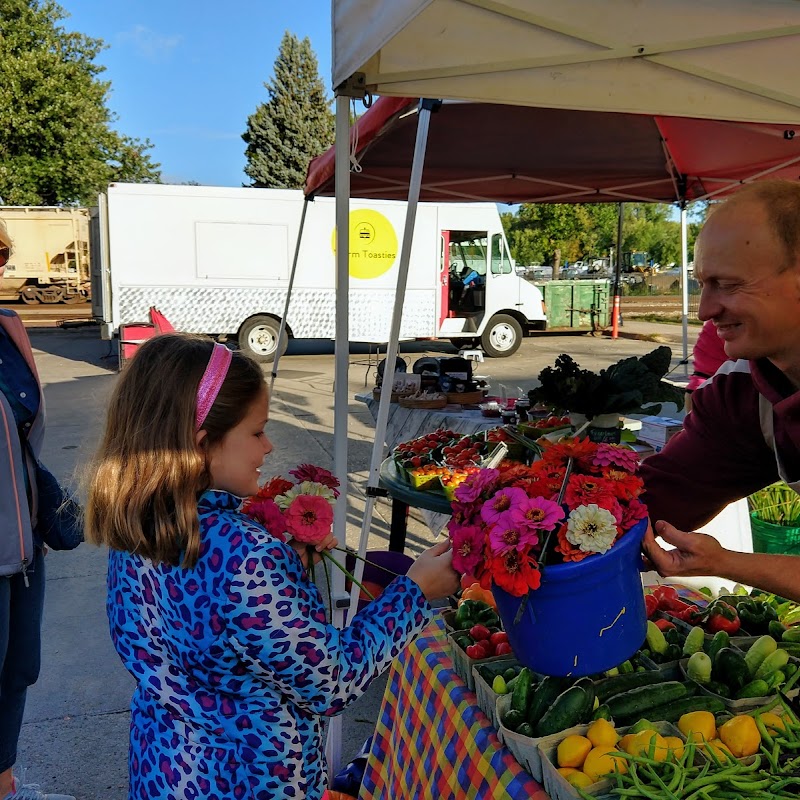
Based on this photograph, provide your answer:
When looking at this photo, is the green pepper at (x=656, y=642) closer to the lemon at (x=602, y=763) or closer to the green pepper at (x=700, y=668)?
the green pepper at (x=700, y=668)

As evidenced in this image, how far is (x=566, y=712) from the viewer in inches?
59.4

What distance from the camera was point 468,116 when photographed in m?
4.22

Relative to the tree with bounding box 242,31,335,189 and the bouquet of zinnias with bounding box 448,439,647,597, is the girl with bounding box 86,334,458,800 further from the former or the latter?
the tree with bounding box 242,31,335,189

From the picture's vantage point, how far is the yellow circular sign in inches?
522

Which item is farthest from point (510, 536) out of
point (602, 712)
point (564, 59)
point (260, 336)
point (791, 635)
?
point (260, 336)

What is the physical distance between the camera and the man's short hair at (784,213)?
1.53 metres

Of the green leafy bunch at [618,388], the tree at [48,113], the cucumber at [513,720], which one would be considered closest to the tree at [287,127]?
the tree at [48,113]

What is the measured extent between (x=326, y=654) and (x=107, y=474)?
52 cm

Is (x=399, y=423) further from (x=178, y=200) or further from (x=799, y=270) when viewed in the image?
(x=178, y=200)

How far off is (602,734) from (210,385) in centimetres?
105

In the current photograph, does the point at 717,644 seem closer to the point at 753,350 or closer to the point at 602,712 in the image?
the point at 602,712

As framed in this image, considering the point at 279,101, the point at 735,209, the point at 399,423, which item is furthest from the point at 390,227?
the point at 279,101

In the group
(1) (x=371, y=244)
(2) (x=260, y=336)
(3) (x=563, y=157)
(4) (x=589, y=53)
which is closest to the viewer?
(4) (x=589, y=53)

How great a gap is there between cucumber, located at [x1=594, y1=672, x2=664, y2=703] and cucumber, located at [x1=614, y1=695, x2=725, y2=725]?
0.08 m
